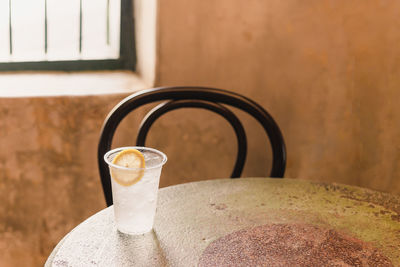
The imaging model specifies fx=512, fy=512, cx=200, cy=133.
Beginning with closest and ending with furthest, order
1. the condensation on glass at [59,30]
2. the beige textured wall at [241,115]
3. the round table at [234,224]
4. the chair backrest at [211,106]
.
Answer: the round table at [234,224]
the chair backrest at [211,106]
the beige textured wall at [241,115]
the condensation on glass at [59,30]

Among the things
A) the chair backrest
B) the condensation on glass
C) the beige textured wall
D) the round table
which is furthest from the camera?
the condensation on glass

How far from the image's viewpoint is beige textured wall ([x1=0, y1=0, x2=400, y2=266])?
6.04ft

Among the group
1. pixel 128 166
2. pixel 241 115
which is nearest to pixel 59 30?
pixel 241 115

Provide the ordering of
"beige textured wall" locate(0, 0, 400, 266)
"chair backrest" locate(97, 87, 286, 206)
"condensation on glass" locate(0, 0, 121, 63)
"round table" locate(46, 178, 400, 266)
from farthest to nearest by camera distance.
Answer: "condensation on glass" locate(0, 0, 121, 63)
"beige textured wall" locate(0, 0, 400, 266)
"chair backrest" locate(97, 87, 286, 206)
"round table" locate(46, 178, 400, 266)

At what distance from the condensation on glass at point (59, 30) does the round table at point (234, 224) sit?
110 cm

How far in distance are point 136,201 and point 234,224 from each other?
0.71 feet

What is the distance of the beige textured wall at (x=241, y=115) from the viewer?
1842 mm

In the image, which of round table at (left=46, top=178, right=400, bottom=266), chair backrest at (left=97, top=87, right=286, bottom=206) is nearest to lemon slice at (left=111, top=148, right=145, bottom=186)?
round table at (left=46, top=178, right=400, bottom=266)

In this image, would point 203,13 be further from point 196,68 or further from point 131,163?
point 131,163

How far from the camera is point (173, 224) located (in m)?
1.03

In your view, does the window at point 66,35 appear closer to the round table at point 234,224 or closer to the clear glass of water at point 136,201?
the round table at point 234,224

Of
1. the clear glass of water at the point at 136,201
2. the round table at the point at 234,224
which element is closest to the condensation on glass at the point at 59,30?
the round table at the point at 234,224

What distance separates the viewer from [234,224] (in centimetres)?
104

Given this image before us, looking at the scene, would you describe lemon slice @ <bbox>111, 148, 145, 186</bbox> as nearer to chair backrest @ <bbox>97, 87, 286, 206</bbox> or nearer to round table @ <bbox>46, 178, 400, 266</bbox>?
round table @ <bbox>46, 178, 400, 266</bbox>
